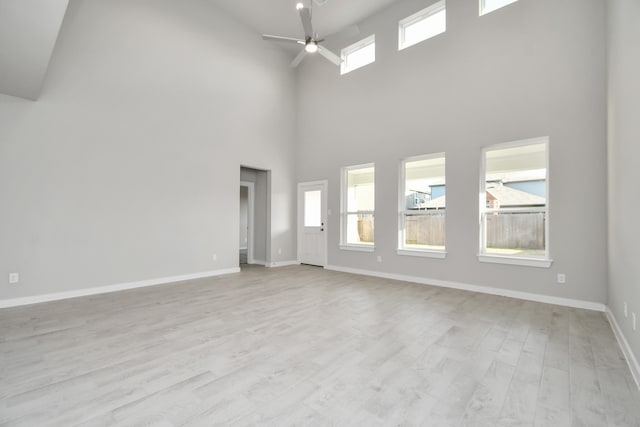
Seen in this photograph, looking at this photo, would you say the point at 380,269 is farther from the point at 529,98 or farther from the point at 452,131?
the point at 529,98

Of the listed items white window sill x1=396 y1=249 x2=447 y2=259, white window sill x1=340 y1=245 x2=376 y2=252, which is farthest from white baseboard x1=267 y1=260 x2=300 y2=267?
white window sill x1=396 y1=249 x2=447 y2=259

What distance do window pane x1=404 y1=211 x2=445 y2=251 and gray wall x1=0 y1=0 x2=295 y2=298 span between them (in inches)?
137

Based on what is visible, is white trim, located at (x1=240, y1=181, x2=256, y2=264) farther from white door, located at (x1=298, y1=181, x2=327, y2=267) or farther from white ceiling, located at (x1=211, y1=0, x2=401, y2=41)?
white ceiling, located at (x1=211, y1=0, x2=401, y2=41)

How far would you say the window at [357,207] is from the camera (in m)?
5.98

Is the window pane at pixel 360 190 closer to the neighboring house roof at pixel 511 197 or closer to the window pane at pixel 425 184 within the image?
the window pane at pixel 425 184

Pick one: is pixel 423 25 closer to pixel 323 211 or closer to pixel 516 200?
pixel 516 200

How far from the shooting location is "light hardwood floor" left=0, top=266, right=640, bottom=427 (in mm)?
1617

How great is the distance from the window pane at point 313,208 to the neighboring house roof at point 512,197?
141 inches

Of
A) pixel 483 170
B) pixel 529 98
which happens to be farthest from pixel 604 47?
pixel 483 170

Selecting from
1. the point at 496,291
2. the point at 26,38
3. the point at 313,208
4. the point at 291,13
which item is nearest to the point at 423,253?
the point at 496,291

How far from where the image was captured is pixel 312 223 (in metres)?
7.02

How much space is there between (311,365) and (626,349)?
2521mm

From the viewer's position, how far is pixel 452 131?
15.5ft

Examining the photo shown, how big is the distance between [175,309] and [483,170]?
4.75m
